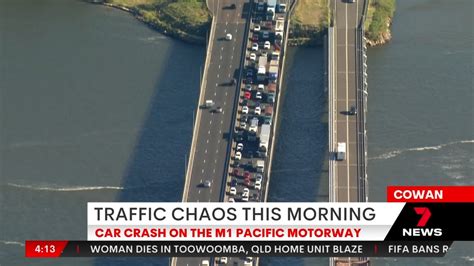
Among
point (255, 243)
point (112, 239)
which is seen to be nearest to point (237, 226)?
point (255, 243)

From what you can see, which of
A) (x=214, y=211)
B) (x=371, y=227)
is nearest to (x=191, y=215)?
(x=214, y=211)

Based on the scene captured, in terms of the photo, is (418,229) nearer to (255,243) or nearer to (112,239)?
(255,243)

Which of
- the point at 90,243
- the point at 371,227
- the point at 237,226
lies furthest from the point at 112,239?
the point at 371,227

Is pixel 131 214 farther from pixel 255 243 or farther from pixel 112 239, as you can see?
pixel 255 243

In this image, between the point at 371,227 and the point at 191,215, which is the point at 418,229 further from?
the point at 191,215
